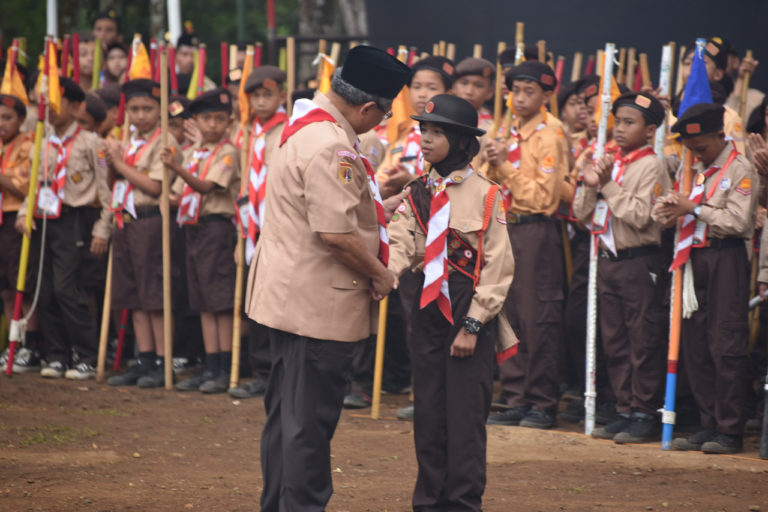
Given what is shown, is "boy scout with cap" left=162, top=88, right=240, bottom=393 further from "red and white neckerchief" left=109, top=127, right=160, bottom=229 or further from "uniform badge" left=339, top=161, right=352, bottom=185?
"uniform badge" left=339, top=161, right=352, bottom=185

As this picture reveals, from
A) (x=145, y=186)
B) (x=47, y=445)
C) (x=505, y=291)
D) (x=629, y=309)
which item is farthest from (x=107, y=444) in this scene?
(x=629, y=309)

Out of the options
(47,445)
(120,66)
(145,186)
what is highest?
(120,66)

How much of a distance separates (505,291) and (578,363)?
3431 millimetres

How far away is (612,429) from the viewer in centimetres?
717

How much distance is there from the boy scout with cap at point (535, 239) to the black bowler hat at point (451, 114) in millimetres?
2178

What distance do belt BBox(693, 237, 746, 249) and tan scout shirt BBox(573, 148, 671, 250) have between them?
39cm

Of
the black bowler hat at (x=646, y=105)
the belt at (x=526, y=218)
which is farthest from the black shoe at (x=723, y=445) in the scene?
the black bowler hat at (x=646, y=105)

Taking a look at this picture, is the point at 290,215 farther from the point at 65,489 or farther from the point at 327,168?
the point at 65,489

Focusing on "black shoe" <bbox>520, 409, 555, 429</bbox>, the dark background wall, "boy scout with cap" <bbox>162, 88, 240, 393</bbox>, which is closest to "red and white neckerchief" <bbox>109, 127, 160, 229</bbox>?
"boy scout with cap" <bbox>162, 88, 240, 393</bbox>

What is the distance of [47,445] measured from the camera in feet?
22.4

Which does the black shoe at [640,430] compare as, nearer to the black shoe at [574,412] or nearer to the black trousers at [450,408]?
the black shoe at [574,412]

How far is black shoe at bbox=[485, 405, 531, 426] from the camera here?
7.57 meters

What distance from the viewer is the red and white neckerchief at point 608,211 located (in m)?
7.12

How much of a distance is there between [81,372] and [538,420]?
14.0ft
